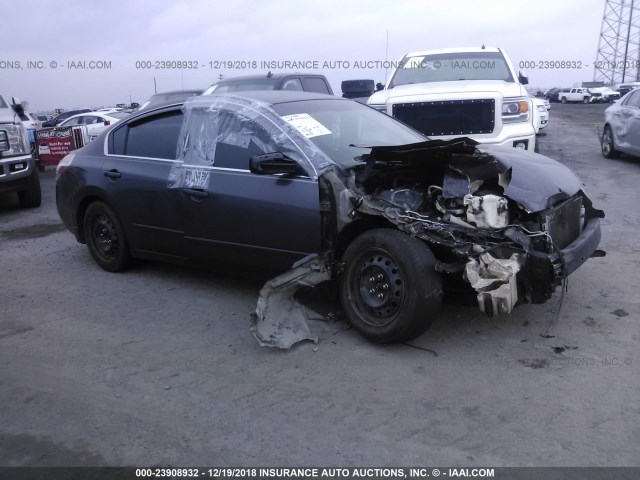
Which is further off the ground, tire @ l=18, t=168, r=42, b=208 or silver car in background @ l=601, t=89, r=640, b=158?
silver car in background @ l=601, t=89, r=640, b=158

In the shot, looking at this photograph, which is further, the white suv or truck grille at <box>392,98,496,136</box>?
the white suv

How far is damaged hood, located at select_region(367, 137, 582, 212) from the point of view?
3840mm

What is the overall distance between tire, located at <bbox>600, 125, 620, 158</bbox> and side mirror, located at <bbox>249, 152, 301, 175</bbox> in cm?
959

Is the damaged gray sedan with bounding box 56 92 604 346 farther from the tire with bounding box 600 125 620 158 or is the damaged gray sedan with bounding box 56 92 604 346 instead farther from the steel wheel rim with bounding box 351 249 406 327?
the tire with bounding box 600 125 620 158

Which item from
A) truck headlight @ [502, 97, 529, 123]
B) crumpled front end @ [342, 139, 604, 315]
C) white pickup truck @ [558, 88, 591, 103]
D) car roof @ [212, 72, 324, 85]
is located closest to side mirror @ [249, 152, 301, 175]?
crumpled front end @ [342, 139, 604, 315]

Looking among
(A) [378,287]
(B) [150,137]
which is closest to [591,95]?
(B) [150,137]

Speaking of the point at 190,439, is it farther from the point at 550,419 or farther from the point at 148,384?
the point at 550,419

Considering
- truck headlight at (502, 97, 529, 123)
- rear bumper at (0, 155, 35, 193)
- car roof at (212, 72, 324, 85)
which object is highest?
car roof at (212, 72, 324, 85)

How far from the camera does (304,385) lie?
3572 mm

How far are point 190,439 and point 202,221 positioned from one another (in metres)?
2.07

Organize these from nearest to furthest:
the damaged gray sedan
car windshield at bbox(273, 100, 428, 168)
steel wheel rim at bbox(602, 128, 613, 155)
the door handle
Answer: the damaged gray sedan
car windshield at bbox(273, 100, 428, 168)
the door handle
steel wheel rim at bbox(602, 128, 613, 155)

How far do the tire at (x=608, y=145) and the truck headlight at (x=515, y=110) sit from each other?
535cm

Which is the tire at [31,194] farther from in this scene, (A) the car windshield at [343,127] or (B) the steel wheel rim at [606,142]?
(B) the steel wheel rim at [606,142]

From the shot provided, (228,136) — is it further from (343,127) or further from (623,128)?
(623,128)
